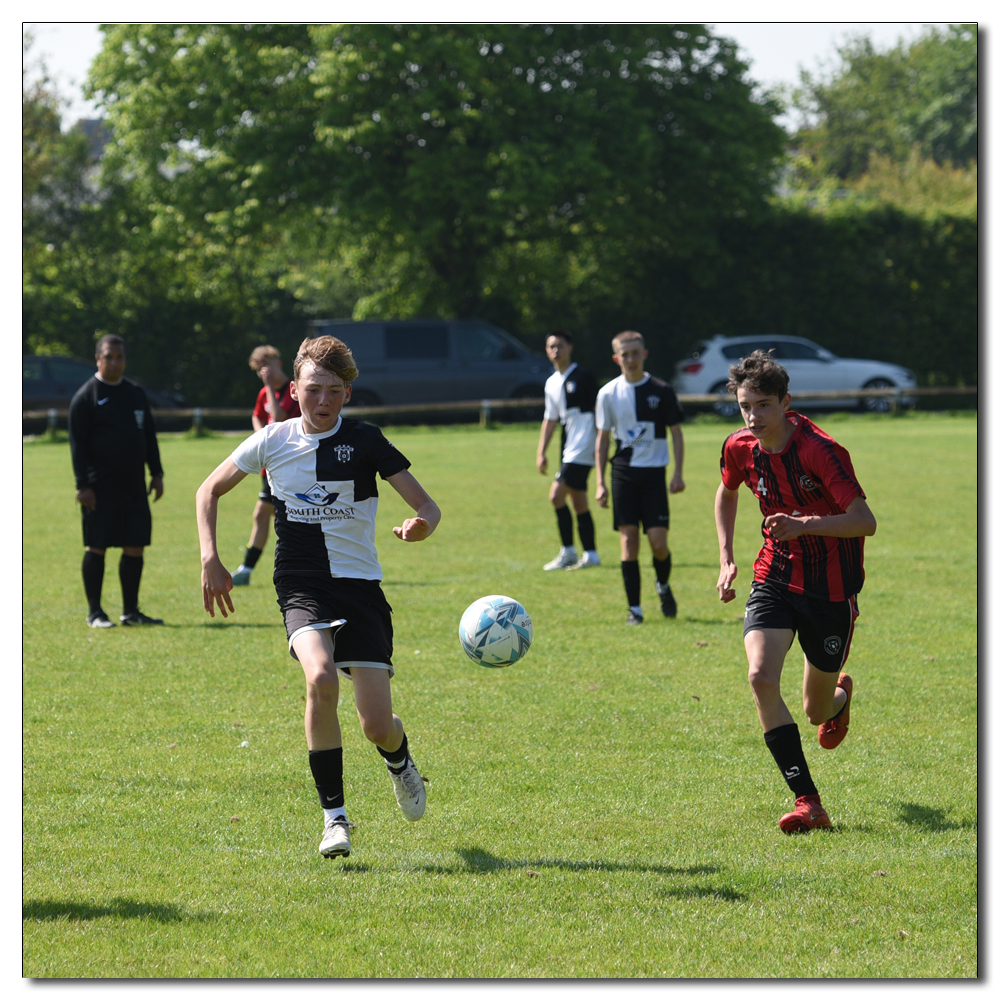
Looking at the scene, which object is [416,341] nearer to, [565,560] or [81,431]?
[565,560]

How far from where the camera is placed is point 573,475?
12.4 metres

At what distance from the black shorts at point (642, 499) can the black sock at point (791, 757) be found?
4.43 metres

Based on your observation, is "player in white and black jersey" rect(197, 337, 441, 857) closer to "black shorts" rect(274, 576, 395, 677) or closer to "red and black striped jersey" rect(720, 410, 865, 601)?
"black shorts" rect(274, 576, 395, 677)

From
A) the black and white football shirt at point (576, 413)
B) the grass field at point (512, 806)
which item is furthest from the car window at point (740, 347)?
the grass field at point (512, 806)

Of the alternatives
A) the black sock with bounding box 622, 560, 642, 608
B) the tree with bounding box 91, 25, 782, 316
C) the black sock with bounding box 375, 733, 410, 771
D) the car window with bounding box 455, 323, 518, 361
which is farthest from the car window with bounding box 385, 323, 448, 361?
the black sock with bounding box 375, 733, 410, 771

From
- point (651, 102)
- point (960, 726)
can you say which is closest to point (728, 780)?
point (960, 726)

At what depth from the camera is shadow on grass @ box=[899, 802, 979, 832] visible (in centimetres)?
548

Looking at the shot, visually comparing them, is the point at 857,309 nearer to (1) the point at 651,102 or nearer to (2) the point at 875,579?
(1) the point at 651,102

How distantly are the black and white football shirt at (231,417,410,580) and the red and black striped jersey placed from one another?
5.30 ft

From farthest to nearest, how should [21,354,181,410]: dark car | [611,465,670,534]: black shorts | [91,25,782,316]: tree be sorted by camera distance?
[91,25,782,316]: tree → [21,354,181,410]: dark car → [611,465,670,534]: black shorts

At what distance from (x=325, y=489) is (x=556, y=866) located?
6.05 ft

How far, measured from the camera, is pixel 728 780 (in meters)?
6.16

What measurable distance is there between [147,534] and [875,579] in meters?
6.66

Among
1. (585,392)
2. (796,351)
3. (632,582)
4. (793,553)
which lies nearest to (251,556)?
(585,392)
